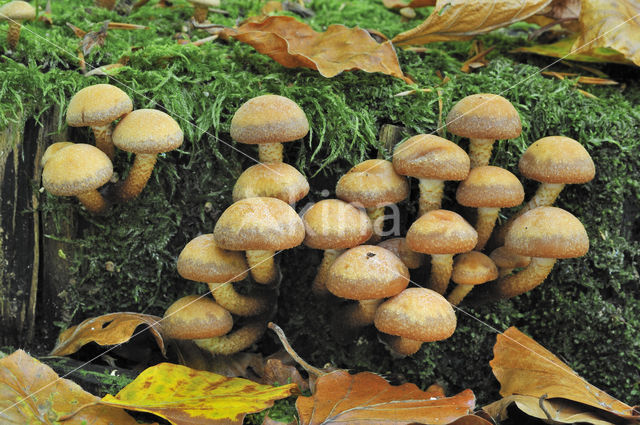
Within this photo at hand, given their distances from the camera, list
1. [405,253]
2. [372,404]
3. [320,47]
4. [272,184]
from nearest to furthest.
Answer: [372,404], [272,184], [405,253], [320,47]

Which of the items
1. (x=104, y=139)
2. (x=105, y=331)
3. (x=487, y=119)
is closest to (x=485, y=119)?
(x=487, y=119)

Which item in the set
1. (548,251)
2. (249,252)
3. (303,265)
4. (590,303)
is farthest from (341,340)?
(590,303)

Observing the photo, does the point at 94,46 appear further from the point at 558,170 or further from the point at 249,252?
the point at 558,170

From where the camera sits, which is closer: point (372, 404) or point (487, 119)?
point (372, 404)

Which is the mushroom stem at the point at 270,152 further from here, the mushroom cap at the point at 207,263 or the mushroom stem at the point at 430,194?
the mushroom stem at the point at 430,194

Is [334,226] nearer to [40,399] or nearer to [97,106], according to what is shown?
[97,106]

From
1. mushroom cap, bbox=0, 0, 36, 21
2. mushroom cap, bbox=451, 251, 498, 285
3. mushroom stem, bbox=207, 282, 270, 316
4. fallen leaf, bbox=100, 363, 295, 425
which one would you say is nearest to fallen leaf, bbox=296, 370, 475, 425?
fallen leaf, bbox=100, 363, 295, 425

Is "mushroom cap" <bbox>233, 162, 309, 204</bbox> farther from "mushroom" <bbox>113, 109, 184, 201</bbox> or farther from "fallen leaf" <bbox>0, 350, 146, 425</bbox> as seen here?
"fallen leaf" <bbox>0, 350, 146, 425</bbox>
